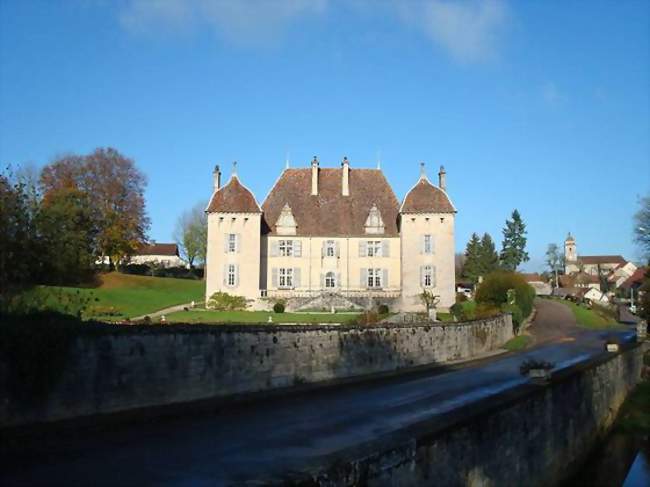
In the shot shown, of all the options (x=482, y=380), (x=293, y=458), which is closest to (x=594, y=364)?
(x=482, y=380)

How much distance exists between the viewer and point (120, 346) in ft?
46.2

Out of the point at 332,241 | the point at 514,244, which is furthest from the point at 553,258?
the point at 332,241

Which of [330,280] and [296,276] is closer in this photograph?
[296,276]

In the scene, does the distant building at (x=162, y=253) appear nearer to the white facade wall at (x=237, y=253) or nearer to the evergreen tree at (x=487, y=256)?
the evergreen tree at (x=487, y=256)

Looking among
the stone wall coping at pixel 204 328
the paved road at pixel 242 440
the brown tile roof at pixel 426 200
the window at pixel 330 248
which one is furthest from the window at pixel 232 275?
the paved road at pixel 242 440

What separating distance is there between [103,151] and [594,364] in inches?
2038

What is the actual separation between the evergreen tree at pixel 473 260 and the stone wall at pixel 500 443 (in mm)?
67855

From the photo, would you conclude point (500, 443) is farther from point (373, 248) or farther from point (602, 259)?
point (602, 259)

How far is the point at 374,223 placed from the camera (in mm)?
52688

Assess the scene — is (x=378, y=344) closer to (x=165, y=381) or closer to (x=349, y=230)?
(x=165, y=381)

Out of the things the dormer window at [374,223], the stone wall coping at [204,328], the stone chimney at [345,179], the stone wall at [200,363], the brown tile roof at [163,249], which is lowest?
the stone wall at [200,363]

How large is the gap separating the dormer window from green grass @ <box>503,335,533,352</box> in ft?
51.0

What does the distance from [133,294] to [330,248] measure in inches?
608

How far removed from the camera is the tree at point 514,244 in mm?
95875
